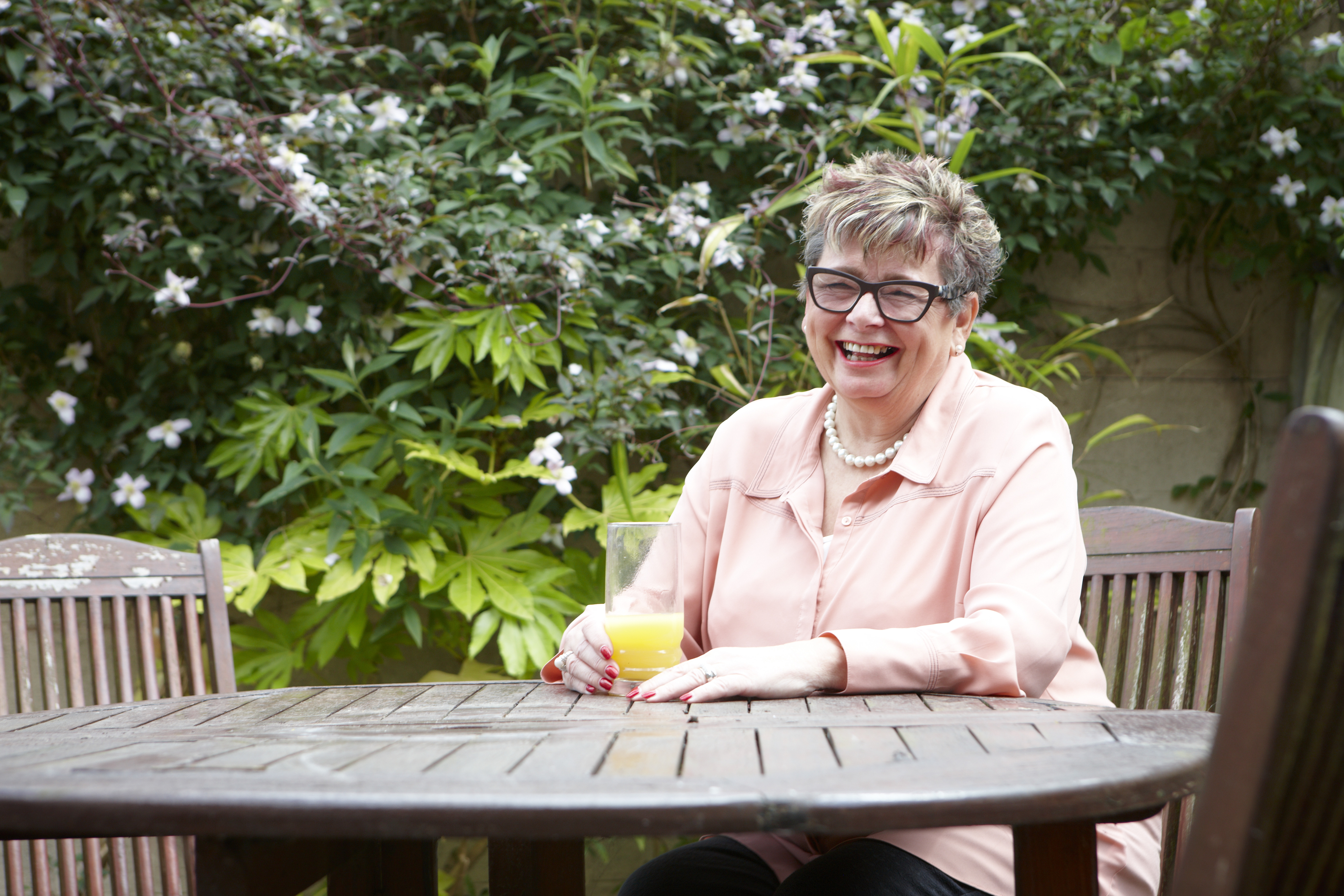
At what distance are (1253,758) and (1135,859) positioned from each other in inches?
37.5

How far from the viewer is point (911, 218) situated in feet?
5.10

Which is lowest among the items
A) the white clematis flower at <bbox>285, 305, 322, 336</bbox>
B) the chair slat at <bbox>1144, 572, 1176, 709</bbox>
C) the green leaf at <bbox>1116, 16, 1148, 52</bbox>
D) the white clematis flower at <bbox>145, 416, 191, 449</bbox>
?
the chair slat at <bbox>1144, 572, 1176, 709</bbox>

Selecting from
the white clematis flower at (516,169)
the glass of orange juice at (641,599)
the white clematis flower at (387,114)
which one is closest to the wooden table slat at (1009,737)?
the glass of orange juice at (641,599)

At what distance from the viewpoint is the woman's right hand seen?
1.36 metres

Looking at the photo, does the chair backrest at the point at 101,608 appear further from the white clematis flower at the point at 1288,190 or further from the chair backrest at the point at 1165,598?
the white clematis flower at the point at 1288,190

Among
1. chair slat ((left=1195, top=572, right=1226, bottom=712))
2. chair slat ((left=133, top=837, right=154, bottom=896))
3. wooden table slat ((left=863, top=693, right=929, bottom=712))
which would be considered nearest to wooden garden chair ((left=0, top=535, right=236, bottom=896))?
chair slat ((left=133, top=837, right=154, bottom=896))

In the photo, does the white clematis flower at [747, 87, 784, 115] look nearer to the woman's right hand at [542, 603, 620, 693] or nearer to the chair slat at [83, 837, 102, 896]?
the woman's right hand at [542, 603, 620, 693]

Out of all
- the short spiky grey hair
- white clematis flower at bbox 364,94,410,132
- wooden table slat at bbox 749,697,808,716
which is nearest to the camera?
wooden table slat at bbox 749,697,808,716

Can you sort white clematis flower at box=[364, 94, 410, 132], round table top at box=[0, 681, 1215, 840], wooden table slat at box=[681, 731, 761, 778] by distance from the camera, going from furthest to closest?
white clematis flower at box=[364, 94, 410, 132], wooden table slat at box=[681, 731, 761, 778], round table top at box=[0, 681, 1215, 840]

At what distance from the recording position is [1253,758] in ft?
1.48

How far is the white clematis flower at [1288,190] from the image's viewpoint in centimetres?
294

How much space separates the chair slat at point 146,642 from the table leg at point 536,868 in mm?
787

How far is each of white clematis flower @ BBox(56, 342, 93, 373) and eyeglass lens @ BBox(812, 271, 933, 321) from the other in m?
2.19

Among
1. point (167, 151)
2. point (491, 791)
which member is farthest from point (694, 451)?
point (491, 791)
